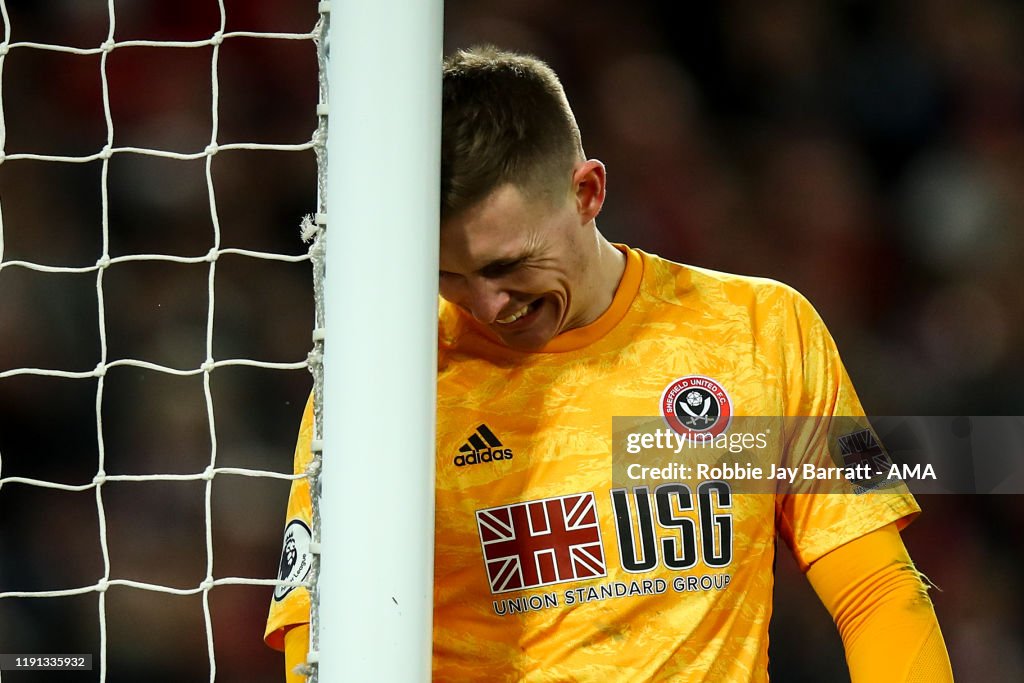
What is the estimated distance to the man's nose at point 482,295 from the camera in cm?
105

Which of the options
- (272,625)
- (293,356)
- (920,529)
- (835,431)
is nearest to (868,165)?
(920,529)

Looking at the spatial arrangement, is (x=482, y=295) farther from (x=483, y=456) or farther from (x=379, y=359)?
(x=379, y=359)

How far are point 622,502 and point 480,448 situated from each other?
151 mm

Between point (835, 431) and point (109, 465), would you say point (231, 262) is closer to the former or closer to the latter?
point (109, 465)

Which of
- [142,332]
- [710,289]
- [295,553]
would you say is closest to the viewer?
[295,553]

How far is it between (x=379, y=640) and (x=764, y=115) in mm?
2076

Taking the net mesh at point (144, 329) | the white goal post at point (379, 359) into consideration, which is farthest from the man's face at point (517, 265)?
the net mesh at point (144, 329)

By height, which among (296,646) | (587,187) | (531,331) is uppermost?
(587,187)

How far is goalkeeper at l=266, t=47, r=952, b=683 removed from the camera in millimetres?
1075

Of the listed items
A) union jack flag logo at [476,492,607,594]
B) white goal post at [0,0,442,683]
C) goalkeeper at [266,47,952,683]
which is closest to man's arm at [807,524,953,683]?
goalkeeper at [266,47,952,683]

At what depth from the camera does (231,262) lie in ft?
7.79

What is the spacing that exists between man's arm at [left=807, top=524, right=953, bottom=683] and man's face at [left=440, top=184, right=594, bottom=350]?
362mm

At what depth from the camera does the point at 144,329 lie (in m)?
2.30

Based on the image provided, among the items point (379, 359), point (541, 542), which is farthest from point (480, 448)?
point (379, 359)
